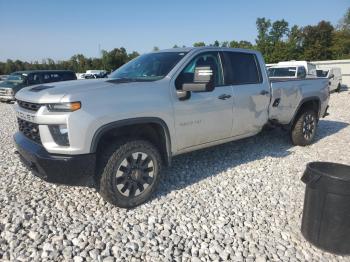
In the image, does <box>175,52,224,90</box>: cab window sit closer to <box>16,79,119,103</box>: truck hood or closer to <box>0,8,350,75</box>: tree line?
<box>16,79,119,103</box>: truck hood

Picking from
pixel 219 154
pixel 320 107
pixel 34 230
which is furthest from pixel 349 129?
pixel 34 230

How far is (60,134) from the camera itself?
125 inches

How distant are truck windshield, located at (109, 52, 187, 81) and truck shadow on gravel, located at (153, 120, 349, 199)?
5.12ft

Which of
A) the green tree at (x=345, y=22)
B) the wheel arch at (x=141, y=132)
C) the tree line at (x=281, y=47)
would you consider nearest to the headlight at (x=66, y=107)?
the wheel arch at (x=141, y=132)

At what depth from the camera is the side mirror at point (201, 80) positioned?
3734 millimetres

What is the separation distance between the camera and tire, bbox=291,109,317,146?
6.35 m

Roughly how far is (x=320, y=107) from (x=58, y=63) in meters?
64.0

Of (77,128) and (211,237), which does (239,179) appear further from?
(77,128)

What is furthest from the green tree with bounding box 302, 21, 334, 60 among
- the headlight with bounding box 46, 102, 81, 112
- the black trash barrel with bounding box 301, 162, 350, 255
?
the headlight with bounding box 46, 102, 81, 112

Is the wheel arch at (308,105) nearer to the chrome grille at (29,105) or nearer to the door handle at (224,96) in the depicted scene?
the door handle at (224,96)

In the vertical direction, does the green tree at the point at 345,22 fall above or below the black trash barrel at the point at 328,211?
above

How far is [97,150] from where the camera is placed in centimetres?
348

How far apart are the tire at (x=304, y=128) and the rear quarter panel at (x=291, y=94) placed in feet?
1.12

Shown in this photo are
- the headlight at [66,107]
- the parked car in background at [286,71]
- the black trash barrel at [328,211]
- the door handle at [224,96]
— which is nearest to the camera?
the black trash barrel at [328,211]
